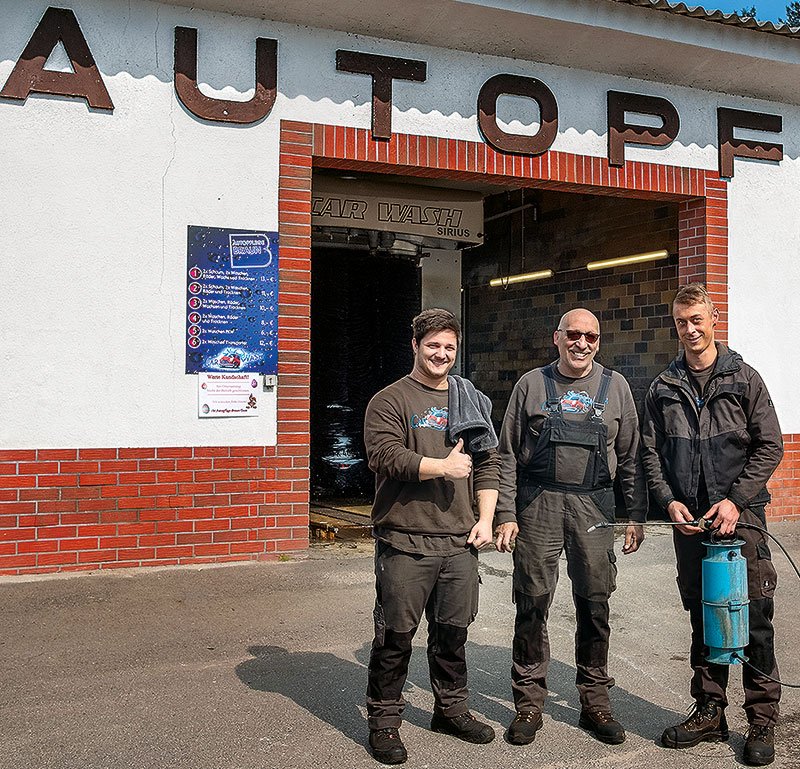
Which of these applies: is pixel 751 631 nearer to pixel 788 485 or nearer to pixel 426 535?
pixel 426 535

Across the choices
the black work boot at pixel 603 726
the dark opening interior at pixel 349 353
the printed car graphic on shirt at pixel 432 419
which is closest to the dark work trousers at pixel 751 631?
the black work boot at pixel 603 726

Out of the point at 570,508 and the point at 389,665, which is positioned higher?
the point at 570,508

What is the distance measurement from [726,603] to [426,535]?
1191 mm

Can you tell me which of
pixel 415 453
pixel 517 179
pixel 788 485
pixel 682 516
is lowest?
pixel 788 485

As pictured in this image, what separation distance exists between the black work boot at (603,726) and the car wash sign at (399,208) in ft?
20.2

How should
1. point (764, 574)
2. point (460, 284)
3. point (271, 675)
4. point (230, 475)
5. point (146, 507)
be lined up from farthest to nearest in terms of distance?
point (460, 284) < point (230, 475) < point (146, 507) < point (271, 675) < point (764, 574)

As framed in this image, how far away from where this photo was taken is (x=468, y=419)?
11.8ft

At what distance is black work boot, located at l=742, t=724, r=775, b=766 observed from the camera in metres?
3.42

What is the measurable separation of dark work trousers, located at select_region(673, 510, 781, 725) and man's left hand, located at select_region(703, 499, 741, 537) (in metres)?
0.11

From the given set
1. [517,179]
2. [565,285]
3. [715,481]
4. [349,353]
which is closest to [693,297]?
[715,481]

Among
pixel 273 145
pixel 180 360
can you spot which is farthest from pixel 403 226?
pixel 180 360

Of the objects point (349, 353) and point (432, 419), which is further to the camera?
point (349, 353)

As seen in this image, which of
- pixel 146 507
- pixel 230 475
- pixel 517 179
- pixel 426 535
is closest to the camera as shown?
pixel 426 535

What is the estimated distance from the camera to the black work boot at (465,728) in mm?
3590
